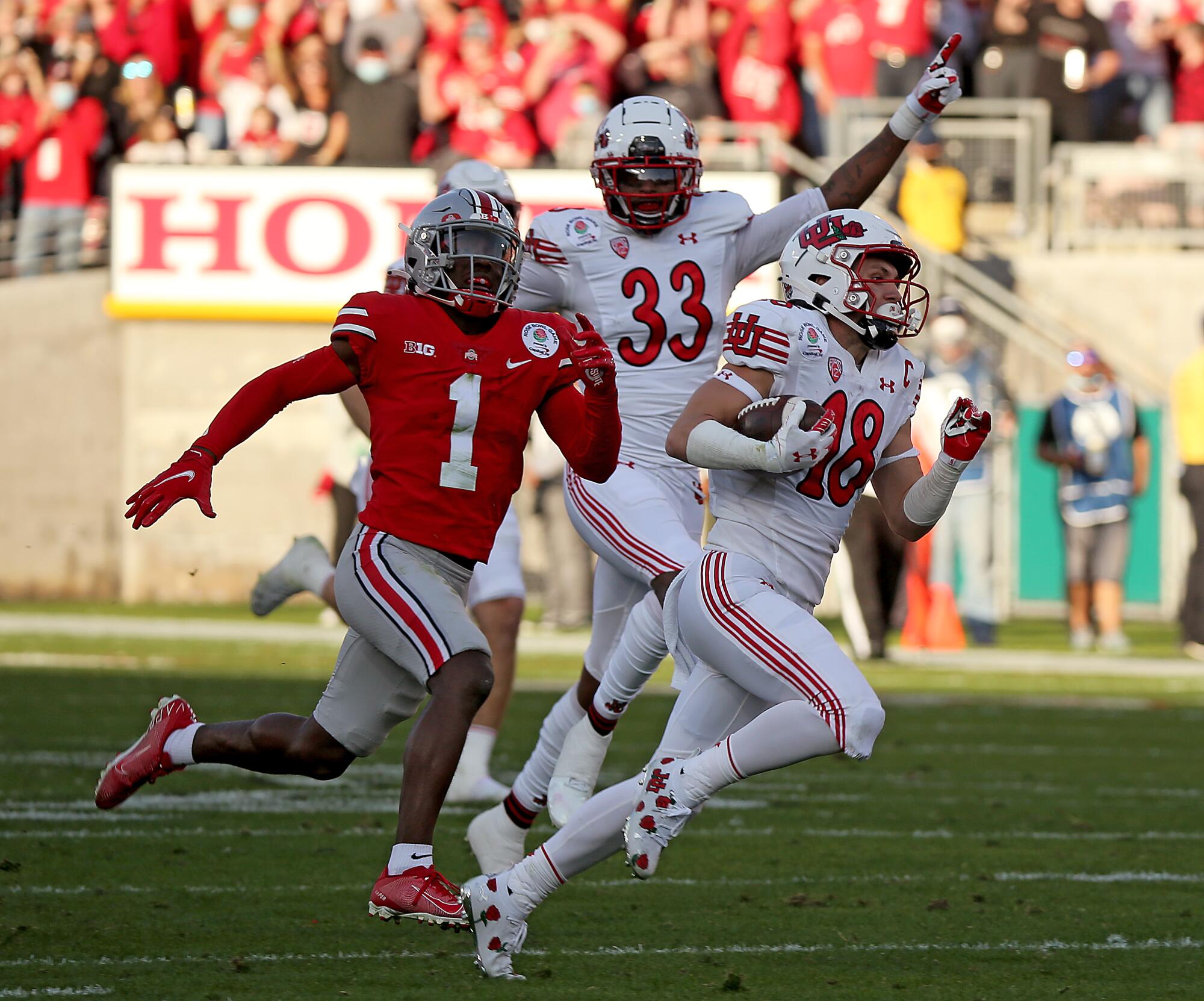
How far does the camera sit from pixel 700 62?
59.1ft

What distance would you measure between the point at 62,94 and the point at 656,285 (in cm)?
1307

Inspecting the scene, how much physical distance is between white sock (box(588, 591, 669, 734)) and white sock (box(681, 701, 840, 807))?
1221 millimetres

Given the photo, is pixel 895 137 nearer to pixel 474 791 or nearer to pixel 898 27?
pixel 474 791

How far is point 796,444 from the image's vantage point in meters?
4.95

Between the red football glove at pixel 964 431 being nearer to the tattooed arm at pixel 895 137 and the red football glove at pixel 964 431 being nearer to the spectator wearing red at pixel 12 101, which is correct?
the tattooed arm at pixel 895 137

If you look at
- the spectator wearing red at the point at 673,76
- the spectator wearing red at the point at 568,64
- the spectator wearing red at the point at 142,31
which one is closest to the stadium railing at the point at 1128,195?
the spectator wearing red at the point at 673,76

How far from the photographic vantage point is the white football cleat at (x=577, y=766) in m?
6.47

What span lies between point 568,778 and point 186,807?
162 cm

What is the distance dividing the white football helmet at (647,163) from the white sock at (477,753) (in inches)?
76.0

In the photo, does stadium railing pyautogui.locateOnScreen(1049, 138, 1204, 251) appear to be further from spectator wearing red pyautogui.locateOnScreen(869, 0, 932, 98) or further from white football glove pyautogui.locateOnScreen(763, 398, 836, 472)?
white football glove pyautogui.locateOnScreen(763, 398, 836, 472)

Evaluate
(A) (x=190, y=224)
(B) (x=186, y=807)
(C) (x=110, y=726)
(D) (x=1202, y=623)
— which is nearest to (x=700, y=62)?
(A) (x=190, y=224)

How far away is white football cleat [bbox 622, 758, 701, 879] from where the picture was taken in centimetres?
484

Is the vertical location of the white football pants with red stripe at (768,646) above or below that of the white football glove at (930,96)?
below

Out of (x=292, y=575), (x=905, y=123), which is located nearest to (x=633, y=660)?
(x=905, y=123)
